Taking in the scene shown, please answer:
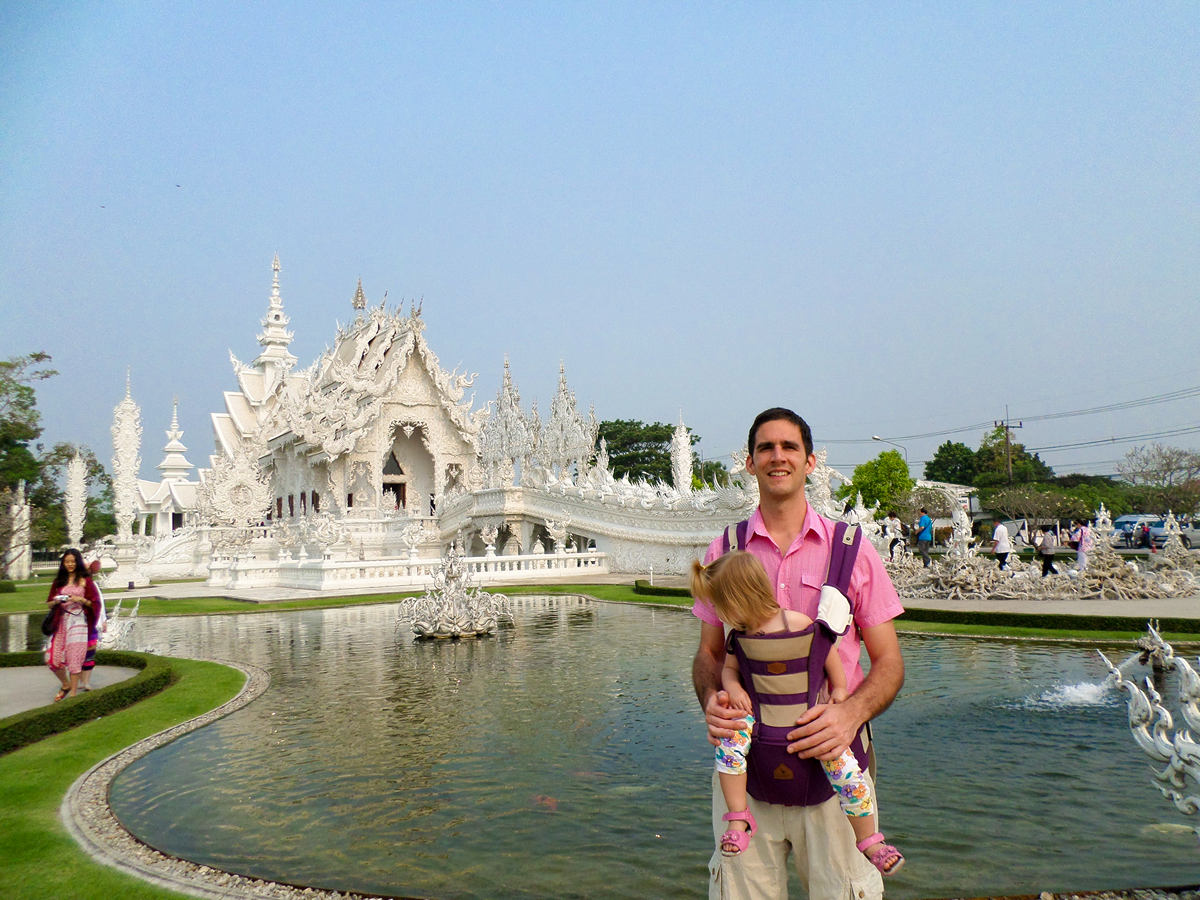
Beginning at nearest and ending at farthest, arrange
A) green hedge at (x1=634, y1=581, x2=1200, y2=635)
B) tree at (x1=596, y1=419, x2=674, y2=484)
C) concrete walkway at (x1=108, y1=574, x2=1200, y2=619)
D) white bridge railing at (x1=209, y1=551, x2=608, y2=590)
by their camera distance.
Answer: green hedge at (x1=634, y1=581, x2=1200, y2=635) → concrete walkway at (x1=108, y1=574, x2=1200, y2=619) → white bridge railing at (x1=209, y1=551, x2=608, y2=590) → tree at (x1=596, y1=419, x2=674, y2=484)

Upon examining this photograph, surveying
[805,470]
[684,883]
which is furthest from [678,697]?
[805,470]

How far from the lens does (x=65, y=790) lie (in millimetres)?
5801

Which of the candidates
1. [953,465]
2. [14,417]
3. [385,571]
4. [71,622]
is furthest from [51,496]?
[953,465]

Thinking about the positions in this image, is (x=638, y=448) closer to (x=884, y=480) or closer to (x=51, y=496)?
(x=884, y=480)

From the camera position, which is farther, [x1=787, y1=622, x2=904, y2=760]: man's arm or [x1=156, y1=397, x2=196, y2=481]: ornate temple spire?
[x1=156, y1=397, x2=196, y2=481]: ornate temple spire

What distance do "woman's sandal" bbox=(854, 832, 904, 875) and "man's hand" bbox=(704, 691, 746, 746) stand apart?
1.52 feet

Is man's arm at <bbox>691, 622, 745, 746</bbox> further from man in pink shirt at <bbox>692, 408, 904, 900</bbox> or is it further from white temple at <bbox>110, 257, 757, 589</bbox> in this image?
white temple at <bbox>110, 257, 757, 589</bbox>

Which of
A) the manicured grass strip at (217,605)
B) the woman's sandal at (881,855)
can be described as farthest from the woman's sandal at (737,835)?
the manicured grass strip at (217,605)

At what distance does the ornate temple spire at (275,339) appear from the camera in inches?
2018

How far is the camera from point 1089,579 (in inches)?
587

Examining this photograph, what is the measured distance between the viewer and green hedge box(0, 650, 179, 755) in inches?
275

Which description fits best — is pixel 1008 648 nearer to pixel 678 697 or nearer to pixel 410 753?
pixel 678 697

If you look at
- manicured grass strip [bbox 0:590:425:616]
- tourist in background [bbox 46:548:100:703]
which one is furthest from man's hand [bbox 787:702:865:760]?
manicured grass strip [bbox 0:590:425:616]

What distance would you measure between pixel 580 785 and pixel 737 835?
333cm
